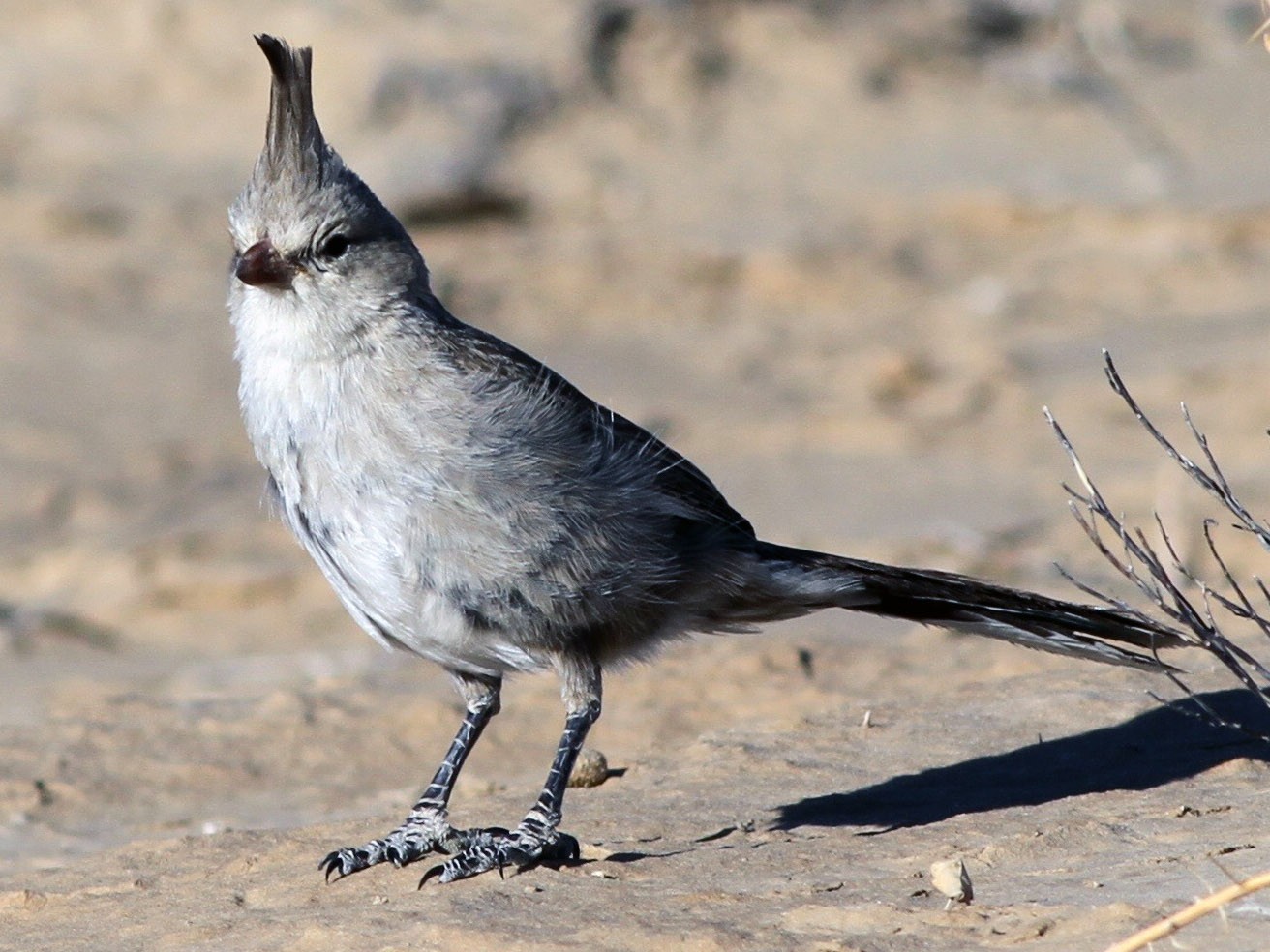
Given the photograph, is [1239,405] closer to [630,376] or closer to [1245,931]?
[630,376]

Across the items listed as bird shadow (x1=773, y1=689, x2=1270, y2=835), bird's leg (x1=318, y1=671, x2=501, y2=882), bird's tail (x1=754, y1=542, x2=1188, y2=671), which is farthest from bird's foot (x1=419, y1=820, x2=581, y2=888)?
bird's tail (x1=754, y1=542, x2=1188, y2=671)

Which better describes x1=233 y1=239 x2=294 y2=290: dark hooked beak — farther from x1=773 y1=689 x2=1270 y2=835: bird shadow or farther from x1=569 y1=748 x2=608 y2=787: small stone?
x1=773 y1=689 x2=1270 y2=835: bird shadow

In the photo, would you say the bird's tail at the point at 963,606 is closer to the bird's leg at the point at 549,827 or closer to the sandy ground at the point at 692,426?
the sandy ground at the point at 692,426

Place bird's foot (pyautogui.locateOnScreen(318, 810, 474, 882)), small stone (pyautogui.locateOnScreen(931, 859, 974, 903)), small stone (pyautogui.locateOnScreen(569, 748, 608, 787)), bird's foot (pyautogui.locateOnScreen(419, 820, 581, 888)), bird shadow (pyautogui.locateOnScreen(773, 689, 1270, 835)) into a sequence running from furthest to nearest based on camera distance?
small stone (pyautogui.locateOnScreen(569, 748, 608, 787)), bird shadow (pyautogui.locateOnScreen(773, 689, 1270, 835)), bird's foot (pyautogui.locateOnScreen(318, 810, 474, 882)), bird's foot (pyautogui.locateOnScreen(419, 820, 581, 888)), small stone (pyautogui.locateOnScreen(931, 859, 974, 903))

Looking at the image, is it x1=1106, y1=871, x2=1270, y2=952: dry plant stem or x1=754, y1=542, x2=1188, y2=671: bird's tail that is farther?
x1=754, y1=542, x2=1188, y2=671: bird's tail

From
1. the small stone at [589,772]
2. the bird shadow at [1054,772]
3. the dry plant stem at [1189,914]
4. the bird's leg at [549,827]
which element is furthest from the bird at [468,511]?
the dry plant stem at [1189,914]

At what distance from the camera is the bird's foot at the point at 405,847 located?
5238mm

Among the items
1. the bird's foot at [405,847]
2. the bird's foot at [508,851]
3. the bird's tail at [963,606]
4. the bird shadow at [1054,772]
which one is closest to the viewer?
the bird's foot at [508,851]

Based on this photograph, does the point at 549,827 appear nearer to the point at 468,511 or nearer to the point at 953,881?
the point at 468,511

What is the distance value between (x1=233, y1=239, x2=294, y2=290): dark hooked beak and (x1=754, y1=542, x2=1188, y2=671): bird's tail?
5.52 feet

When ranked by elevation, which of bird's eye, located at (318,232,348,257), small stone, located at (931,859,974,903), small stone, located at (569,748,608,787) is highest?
bird's eye, located at (318,232,348,257)

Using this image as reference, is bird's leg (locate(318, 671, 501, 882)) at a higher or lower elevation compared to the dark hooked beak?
lower

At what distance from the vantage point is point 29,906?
214 inches

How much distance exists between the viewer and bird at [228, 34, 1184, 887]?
5.33 meters
